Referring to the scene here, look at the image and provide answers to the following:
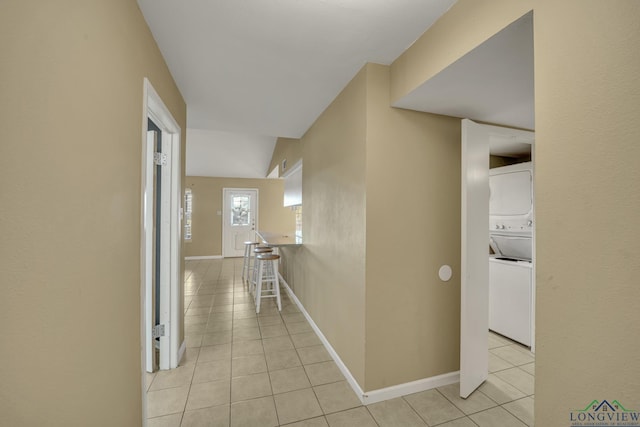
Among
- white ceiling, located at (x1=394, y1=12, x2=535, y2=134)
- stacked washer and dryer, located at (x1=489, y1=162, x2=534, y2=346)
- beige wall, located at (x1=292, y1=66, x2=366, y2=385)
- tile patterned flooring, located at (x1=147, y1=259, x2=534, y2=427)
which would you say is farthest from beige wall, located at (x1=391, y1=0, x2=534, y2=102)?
tile patterned flooring, located at (x1=147, y1=259, x2=534, y2=427)

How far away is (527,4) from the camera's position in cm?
99

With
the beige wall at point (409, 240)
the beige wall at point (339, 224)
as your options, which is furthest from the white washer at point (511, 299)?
the beige wall at point (339, 224)

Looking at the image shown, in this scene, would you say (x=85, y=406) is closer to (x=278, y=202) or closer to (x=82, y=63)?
(x=82, y=63)

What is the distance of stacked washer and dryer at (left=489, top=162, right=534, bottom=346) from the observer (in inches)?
106

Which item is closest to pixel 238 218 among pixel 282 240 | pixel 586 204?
pixel 282 240

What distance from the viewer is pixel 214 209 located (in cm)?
771

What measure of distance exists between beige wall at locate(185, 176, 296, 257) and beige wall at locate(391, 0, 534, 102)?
6663 millimetres

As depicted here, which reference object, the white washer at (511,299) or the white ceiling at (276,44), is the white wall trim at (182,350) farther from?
the white washer at (511,299)

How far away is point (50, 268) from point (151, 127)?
1782 mm

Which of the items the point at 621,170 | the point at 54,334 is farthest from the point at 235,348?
the point at 621,170

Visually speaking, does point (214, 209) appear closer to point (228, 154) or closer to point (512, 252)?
point (228, 154)

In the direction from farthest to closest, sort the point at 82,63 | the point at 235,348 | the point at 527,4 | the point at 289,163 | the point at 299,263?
the point at 289,163
the point at 299,263
the point at 235,348
the point at 527,4
the point at 82,63

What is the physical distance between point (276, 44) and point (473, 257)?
2.00 meters

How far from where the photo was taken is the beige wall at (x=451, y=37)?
1.10 m
